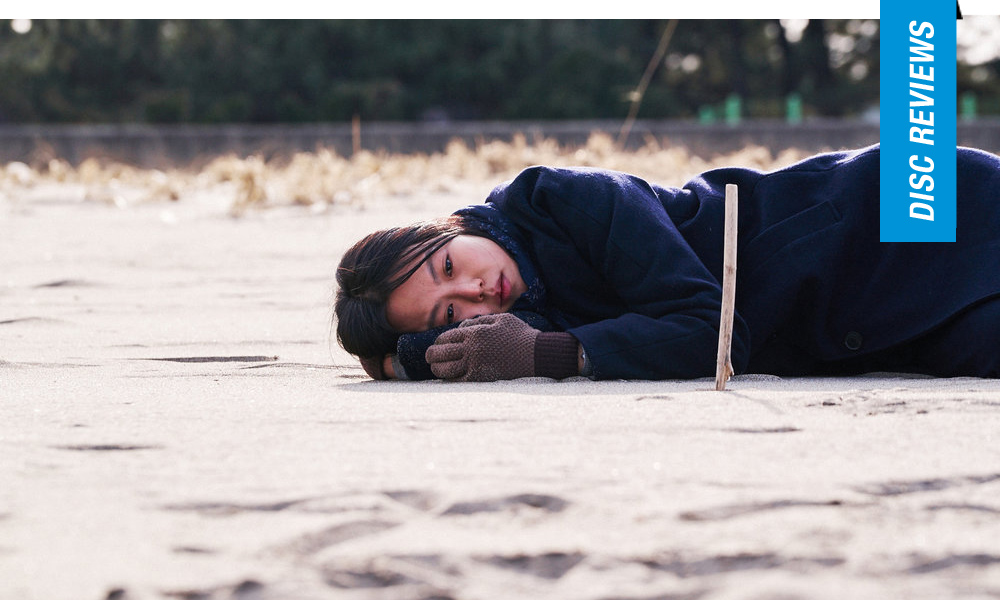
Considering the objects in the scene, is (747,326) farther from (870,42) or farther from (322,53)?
(870,42)

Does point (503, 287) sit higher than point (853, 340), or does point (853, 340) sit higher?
point (503, 287)

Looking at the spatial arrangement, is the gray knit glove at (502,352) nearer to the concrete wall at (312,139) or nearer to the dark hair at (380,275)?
the dark hair at (380,275)

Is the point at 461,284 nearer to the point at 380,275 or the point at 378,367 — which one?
the point at 380,275

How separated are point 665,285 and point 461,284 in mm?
423

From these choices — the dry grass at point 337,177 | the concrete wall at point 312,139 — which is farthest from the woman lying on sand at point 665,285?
the concrete wall at point 312,139

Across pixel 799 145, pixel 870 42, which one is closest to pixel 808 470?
pixel 799 145

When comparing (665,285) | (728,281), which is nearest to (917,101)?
(728,281)

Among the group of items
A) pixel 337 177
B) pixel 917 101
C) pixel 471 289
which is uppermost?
pixel 337 177

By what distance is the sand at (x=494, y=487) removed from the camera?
1.15m

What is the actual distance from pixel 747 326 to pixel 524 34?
19.0 meters

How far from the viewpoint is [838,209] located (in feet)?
7.88

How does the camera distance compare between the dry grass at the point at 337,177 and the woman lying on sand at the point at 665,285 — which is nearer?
the woman lying on sand at the point at 665,285

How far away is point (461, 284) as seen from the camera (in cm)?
235

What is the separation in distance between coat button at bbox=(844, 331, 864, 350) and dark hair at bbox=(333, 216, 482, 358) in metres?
0.81
